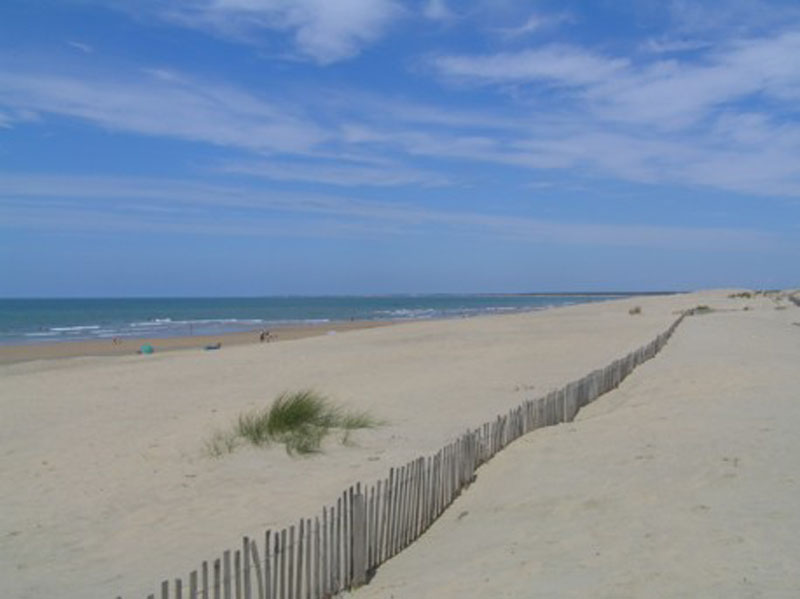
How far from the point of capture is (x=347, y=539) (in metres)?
6.08

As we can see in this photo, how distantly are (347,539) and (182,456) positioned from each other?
17.9 feet

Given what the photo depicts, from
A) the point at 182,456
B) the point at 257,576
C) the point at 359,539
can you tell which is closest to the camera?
the point at 257,576

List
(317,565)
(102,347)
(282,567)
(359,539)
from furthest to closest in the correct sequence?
(102,347), (359,539), (317,565), (282,567)

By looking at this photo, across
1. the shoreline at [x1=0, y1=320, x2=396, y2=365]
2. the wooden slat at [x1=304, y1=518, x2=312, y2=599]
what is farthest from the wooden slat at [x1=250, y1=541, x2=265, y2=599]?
the shoreline at [x1=0, y1=320, x2=396, y2=365]

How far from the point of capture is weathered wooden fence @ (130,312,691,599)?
5.00 metres

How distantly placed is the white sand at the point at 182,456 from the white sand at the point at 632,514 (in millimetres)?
126

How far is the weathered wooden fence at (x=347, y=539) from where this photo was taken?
500cm

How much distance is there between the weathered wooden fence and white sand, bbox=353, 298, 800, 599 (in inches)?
6.7

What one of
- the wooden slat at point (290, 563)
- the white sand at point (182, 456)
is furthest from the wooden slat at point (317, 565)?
the white sand at point (182, 456)

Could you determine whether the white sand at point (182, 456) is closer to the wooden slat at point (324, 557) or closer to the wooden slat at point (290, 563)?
the wooden slat at point (324, 557)

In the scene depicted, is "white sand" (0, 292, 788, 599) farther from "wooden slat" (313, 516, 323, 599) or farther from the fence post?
"wooden slat" (313, 516, 323, 599)

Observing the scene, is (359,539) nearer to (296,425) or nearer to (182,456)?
(182,456)

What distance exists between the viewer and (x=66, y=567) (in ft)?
23.9

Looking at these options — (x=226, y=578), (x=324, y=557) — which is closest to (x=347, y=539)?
(x=324, y=557)
